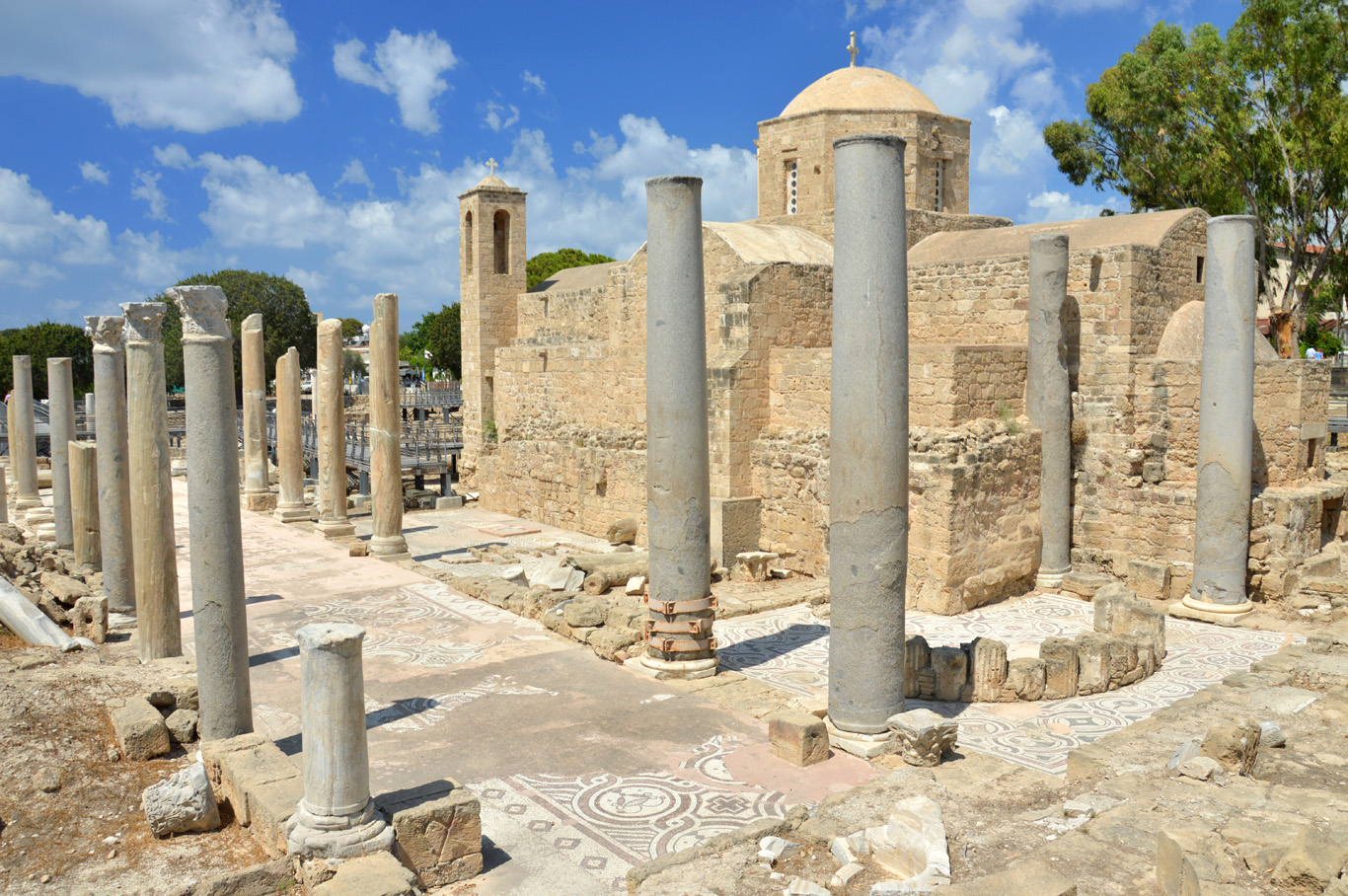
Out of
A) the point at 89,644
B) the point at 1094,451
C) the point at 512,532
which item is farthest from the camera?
the point at 512,532

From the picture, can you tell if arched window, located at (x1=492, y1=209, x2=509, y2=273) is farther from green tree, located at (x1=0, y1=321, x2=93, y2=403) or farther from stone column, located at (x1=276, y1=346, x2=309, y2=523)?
green tree, located at (x1=0, y1=321, x2=93, y2=403)

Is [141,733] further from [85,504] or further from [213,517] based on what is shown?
[85,504]

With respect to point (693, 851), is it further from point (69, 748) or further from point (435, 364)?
point (435, 364)

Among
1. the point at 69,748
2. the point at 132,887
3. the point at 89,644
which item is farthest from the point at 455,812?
the point at 89,644

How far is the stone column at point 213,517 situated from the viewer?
245 inches

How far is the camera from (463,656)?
8969 millimetres

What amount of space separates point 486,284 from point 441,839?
19.9 meters

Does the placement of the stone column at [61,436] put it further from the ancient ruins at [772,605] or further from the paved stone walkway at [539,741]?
the paved stone walkway at [539,741]

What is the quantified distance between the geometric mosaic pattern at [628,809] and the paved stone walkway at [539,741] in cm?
1

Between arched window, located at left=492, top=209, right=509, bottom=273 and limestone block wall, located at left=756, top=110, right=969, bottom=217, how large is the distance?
25.3 ft

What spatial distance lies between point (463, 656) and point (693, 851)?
462 cm

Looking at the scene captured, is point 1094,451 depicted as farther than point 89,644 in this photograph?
Yes

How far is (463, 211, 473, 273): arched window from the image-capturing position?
2388 centimetres

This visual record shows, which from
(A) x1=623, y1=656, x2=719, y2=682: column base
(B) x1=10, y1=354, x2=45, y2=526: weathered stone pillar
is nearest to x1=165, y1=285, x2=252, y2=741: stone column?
(A) x1=623, y1=656, x2=719, y2=682: column base
